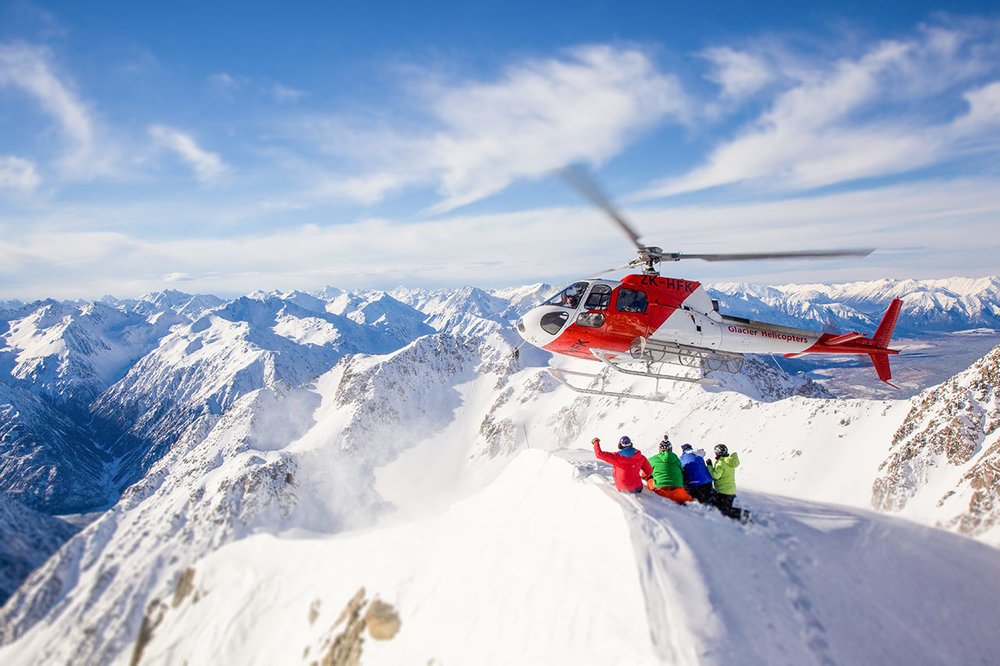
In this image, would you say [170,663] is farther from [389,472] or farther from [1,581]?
[1,581]

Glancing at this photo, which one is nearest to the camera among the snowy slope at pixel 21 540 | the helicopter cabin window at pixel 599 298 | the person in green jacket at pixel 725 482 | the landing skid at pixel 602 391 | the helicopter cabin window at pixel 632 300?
the person in green jacket at pixel 725 482

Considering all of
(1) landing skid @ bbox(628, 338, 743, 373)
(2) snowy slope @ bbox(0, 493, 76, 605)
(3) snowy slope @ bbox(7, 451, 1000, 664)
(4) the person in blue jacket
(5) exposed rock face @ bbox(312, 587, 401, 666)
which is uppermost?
(1) landing skid @ bbox(628, 338, 743, 373)

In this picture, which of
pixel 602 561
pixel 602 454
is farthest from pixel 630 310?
pixel 602 561

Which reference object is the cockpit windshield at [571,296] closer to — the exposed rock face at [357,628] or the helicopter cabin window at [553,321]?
the helicopter cabin window at [553,321]

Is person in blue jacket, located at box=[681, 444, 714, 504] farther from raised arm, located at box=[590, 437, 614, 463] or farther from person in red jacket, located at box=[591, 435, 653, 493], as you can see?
raised arm, located at box=[590, 437, 614, 463]

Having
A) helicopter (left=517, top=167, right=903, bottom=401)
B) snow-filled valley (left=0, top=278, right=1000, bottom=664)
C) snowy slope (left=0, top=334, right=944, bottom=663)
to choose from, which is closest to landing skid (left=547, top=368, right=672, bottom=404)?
helicopter (left=517, top=167, right=903, bottom=401)

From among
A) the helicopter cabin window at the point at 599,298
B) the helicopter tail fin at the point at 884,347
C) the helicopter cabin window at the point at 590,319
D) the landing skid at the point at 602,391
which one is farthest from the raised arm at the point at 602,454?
the helicopter tail fin at the point at 884,347
